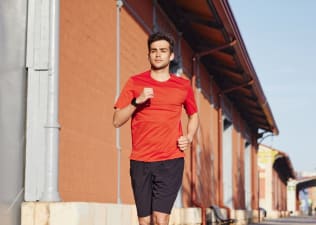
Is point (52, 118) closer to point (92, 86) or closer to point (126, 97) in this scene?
point (92, 86)

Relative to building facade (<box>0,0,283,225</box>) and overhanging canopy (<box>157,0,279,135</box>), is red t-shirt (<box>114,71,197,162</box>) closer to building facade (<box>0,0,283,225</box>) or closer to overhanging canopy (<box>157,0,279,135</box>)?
building facade (<box>0,0,283,225</box>)

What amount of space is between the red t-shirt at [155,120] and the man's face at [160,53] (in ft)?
0.34

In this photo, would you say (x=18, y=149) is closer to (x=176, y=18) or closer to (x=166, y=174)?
(x=166, y=174)

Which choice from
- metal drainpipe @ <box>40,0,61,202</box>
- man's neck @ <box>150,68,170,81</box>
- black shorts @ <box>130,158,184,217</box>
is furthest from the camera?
metal drainpipe @ <box>40,0,61,202</box>

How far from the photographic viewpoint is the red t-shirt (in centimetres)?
413

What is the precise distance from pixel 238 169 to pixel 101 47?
1499 centimetres

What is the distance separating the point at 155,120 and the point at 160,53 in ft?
1.21

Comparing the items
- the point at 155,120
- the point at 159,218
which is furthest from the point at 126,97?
the point at 159,218

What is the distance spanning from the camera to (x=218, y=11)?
39.1 feet

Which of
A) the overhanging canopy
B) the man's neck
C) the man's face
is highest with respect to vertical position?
Result: the overhanging canopy

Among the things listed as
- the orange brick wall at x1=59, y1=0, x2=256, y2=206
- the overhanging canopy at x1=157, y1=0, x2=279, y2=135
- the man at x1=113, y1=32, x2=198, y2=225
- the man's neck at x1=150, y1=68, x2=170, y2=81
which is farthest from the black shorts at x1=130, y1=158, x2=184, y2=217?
the overhanging canopy at x1=157, y1=0, x2=279, y2=135

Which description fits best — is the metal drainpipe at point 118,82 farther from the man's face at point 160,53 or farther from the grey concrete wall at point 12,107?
the man's face at point 160,53

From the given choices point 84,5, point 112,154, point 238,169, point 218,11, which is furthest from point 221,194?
point 84,5

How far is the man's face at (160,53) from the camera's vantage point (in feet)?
13.4
